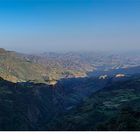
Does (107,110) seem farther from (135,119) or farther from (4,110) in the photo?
(135,119)

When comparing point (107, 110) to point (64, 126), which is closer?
point (64, 126)

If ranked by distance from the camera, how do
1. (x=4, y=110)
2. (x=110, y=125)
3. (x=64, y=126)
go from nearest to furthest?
(x=110, y=125) < (x=64, y=126) < (x=4, y=110)

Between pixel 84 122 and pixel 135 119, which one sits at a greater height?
pixel 135 119

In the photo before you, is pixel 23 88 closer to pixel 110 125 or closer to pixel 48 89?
pixel 48 89

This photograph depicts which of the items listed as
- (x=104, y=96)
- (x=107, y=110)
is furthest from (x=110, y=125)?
(x=104, y=96)

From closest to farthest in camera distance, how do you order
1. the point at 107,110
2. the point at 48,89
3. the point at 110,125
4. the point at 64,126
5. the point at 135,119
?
the point at 135,119 < the point at 110,125 < the point at 64,126 < the point at 107,110 < the point at 48,89
